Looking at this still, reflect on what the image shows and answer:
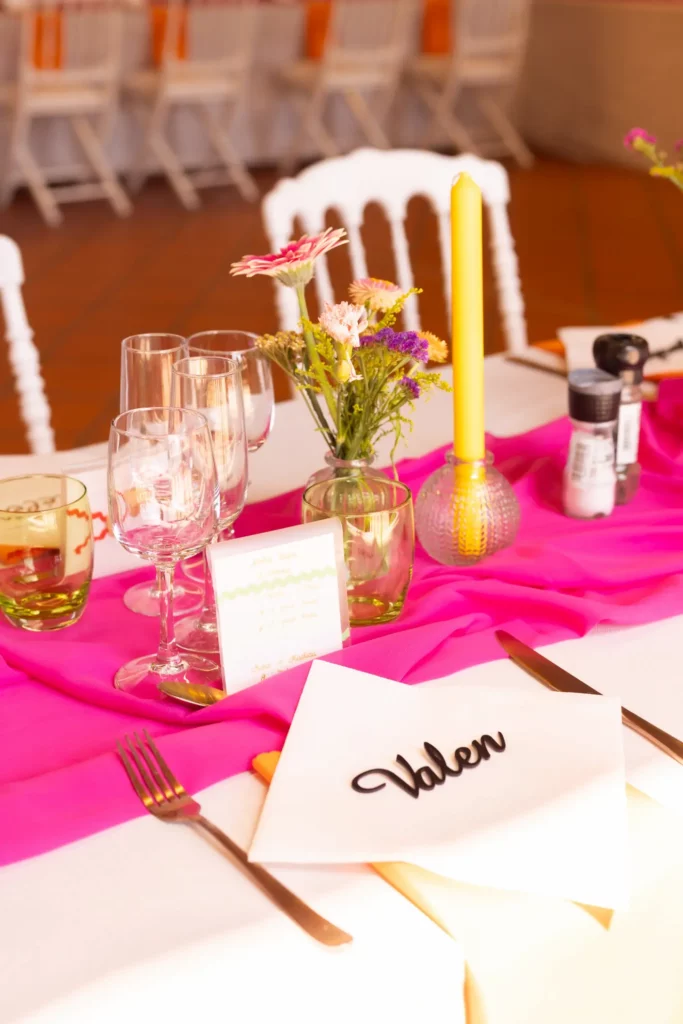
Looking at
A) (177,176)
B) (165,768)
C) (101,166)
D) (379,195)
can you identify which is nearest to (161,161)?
Answer: (177,176)

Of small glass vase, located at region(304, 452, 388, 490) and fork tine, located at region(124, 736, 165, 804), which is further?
small glass vase, located at region(304, 452, 388, 490)

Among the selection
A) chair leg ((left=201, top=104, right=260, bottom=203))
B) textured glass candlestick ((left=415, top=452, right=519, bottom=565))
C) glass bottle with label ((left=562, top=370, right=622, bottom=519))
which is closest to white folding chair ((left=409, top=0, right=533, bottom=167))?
chair leg ((left=201, top=104, right=260, bottom=203))

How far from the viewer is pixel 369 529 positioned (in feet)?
3.10

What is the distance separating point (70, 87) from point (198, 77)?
0.70 meters

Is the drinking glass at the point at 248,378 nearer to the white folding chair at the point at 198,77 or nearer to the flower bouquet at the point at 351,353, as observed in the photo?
the flower bouquet at the point at 351,353

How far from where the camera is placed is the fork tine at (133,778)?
0.77 meters

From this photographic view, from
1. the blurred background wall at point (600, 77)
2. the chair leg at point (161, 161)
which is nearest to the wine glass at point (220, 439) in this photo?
the chair leg at point (161, 161)

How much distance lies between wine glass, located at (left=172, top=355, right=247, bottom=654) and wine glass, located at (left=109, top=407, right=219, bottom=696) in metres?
0.05

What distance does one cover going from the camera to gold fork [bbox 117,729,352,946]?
646mm

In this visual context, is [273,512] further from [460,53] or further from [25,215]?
[460,53]

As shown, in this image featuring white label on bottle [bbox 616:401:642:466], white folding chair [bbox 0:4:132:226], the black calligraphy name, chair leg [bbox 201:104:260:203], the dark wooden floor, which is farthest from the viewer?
chair leg [bbox 201:104:260:203]

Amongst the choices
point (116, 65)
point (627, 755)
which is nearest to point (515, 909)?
point (627, 755)

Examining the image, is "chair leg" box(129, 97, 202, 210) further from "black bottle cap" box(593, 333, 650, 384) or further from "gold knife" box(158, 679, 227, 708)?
"gold knife" box(158, 679, 227, 708)

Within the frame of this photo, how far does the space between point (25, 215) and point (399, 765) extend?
578 cm
